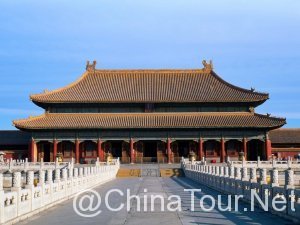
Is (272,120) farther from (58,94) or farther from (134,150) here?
(58,94)

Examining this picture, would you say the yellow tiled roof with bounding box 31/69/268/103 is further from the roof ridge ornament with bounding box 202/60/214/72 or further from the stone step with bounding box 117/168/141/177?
the stone step with bounding box 117/168/141/177

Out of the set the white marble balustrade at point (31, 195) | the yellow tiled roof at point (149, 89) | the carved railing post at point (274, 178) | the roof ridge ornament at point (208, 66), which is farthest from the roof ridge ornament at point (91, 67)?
the carved railing post at point (274, 178)

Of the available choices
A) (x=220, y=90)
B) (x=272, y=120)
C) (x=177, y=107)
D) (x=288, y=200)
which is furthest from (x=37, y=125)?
(x=288, y=200)

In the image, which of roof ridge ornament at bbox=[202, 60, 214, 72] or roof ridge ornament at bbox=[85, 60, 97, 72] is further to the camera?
roof ridge ornament at bbox=[202, 60, 214, 72]

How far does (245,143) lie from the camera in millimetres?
57719

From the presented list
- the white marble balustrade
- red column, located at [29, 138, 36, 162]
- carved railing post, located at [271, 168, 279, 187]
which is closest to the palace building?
red column, located at [29, 138, 36, 162]

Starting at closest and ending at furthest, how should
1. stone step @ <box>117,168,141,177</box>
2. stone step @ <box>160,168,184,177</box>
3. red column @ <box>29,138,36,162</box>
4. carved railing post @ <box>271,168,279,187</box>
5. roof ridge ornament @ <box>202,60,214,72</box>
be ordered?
1. carved railing post @ <box>271,168,279,187</box>
2. stone step @ <box>160,168,184,177</box>
3. stone step @ <box>117,168,141,177</box>
4. red column @ <box>29,138,36,162</box>
5. roof ridge ornament @ <box>202,60,214,72</box>

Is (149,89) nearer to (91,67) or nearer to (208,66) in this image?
(91,67)

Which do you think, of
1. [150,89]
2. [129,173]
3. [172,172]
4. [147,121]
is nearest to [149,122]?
[147,121]

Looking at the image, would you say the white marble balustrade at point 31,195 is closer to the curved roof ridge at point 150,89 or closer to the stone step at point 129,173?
the stone step at point 129,173

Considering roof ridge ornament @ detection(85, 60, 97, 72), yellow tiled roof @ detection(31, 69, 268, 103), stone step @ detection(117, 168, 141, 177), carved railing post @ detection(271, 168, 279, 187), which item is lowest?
stone step @ detection(117, 168, 141, 177)

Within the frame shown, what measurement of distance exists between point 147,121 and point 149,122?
434 mm

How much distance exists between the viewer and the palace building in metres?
57.2

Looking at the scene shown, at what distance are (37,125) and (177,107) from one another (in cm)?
1713
